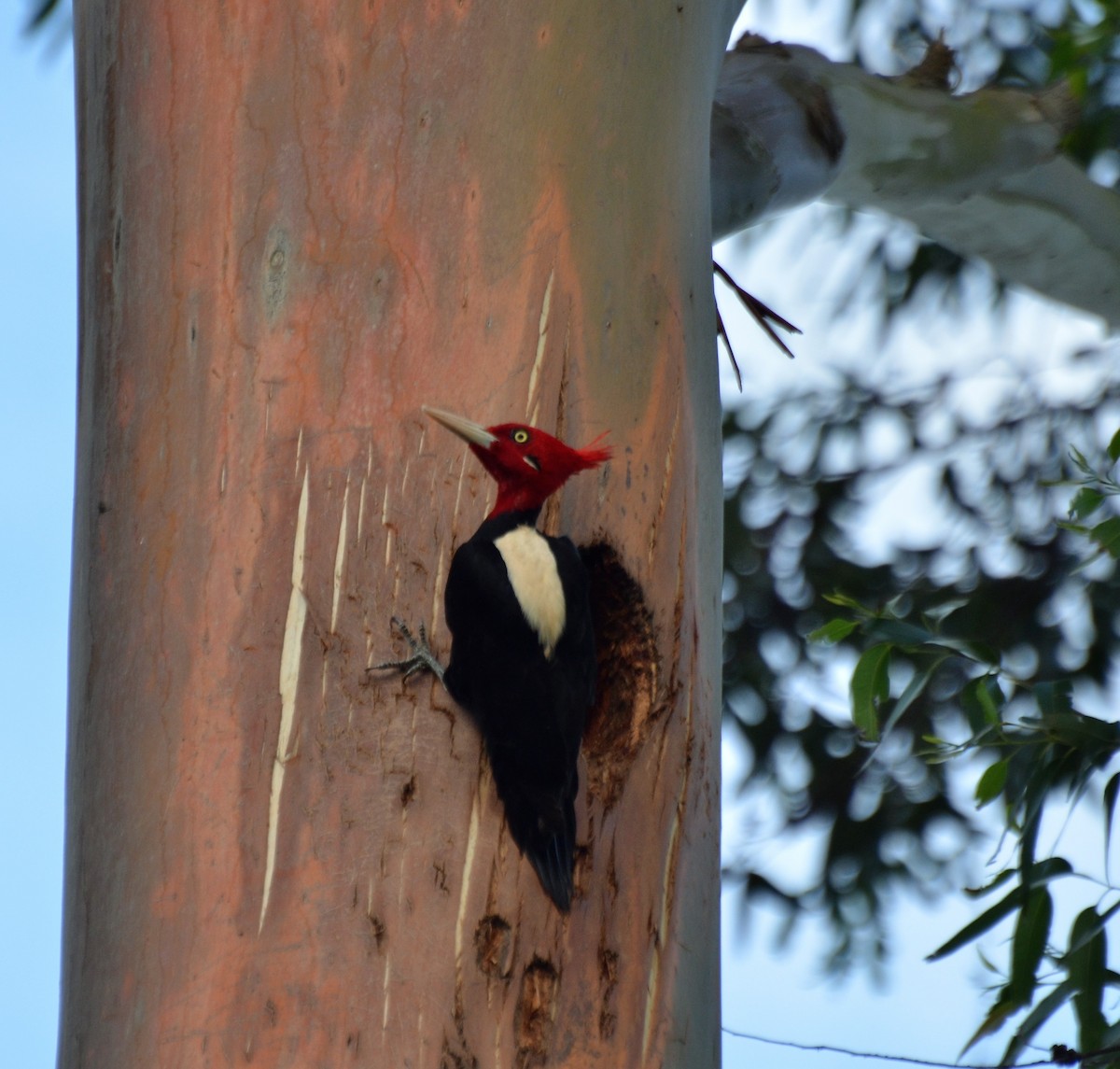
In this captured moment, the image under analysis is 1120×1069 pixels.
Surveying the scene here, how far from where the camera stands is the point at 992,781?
270cm

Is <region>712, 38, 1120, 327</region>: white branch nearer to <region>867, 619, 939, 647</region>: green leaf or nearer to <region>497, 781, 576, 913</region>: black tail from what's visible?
<region>867, 619, 939, 647</region>: green leaf

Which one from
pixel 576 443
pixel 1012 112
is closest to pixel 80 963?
pixel 576 443

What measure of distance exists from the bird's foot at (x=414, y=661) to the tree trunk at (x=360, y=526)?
0.06 feet

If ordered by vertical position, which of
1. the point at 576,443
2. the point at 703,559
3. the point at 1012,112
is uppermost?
the point at 1012,112

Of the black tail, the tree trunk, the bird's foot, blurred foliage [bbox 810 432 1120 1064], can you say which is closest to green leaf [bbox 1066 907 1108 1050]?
blurred foliage [bbox 810 432 1120 1064]

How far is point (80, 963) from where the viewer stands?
1.57m

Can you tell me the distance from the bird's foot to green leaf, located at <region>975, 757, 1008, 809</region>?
1.42m

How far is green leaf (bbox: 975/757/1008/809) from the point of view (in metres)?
2.70

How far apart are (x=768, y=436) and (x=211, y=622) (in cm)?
365

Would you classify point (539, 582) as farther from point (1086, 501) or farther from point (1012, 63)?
point (1012, 63)

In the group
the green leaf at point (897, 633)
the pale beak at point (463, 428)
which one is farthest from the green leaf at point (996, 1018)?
the pale beak at point (463, 428)

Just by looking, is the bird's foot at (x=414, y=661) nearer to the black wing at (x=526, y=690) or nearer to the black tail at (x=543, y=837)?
the black wing at (x=526, y=690)

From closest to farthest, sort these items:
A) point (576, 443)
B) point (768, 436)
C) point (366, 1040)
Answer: point (366, 1040) → point (576, 443) → point (768, 436)

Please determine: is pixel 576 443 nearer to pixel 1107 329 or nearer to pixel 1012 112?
pixel 1012 112
